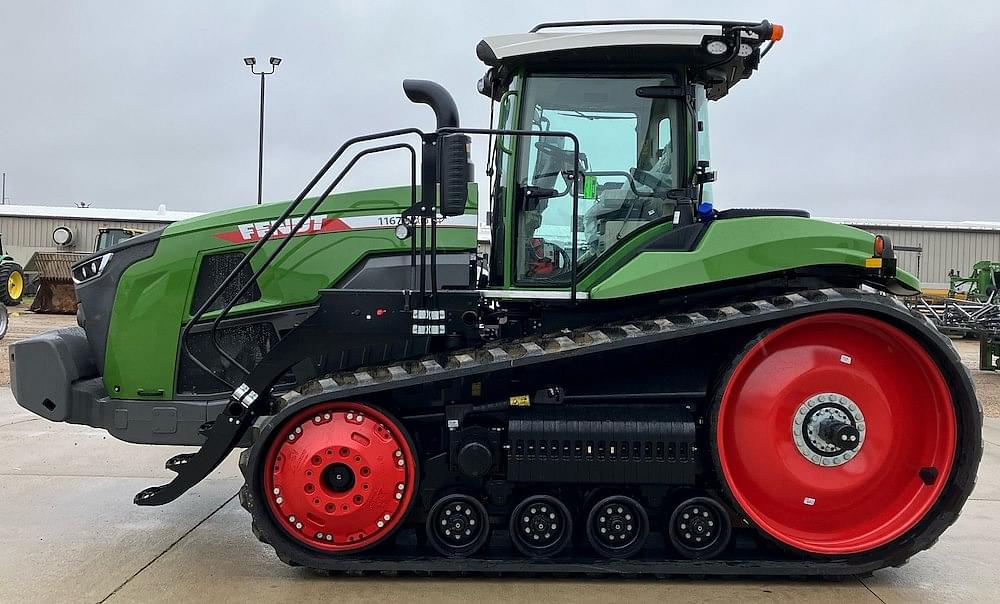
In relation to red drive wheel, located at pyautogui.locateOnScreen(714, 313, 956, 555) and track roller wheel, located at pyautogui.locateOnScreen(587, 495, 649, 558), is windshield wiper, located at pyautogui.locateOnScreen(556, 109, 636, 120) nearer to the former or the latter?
red drive wheel, located at pyautogui.locateOnScreen(714, 313, 956, 555)

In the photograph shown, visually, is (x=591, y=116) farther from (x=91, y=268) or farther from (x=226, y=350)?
(x=91, y=268)

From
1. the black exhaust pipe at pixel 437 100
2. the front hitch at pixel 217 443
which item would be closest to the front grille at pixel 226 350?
the front hitch at pixel 217 443

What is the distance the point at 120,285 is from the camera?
4965mm

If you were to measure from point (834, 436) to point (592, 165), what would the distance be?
1.95 meters

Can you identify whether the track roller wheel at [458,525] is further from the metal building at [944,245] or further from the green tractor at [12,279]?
the metal building at [944,245]

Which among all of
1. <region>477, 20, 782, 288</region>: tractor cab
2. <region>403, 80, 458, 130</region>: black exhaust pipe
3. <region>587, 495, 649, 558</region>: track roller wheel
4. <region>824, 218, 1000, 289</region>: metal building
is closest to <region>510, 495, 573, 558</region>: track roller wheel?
<region>587, 495, 649, 558</region>: track roller wheel

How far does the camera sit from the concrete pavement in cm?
398

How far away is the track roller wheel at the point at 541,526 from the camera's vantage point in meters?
4.20

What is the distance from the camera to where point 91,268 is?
5.02 m

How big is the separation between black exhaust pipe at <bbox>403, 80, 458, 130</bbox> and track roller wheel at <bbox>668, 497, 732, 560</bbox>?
7.62 feet

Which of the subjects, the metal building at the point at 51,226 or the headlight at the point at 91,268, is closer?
the headlight at the point at 91,268

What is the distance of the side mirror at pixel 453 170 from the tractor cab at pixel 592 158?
1.91 feet

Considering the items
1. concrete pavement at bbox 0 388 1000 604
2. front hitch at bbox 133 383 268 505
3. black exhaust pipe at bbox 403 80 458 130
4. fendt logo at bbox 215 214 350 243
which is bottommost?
concrete pavement at bbox 0 388 1000 604

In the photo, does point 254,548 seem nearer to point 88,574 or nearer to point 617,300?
point 88,574
